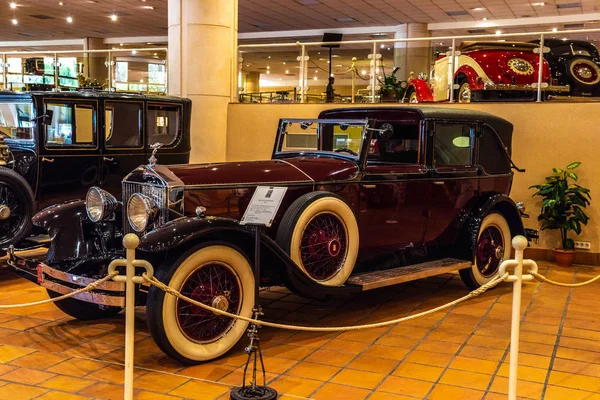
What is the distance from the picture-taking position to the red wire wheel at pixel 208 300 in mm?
3883

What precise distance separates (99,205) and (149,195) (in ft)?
1.43

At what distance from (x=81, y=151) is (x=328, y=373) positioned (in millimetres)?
3873

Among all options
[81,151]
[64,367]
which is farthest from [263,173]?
[81,151]

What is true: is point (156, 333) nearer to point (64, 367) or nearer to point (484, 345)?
point (64, 367)

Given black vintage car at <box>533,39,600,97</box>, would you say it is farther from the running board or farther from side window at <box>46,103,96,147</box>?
side window at <box>46,103,96,147</box>

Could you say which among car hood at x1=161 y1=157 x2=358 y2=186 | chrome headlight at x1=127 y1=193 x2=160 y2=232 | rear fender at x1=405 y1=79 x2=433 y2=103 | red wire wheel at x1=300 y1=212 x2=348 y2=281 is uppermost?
rear fender at x1=405 y1=79 x2=433 y2=103

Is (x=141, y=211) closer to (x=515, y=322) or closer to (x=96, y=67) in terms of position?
(x=515, y=322)

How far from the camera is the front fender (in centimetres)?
469

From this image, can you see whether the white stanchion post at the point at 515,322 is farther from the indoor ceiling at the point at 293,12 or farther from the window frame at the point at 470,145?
the indoor ceiling at the point at 293,12

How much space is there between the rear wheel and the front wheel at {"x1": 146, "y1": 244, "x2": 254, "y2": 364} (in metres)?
2.71

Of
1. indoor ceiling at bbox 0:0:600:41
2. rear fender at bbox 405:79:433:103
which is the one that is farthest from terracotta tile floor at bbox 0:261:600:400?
indoor ceiling at bbox 0:0:600:41

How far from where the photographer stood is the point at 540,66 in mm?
7770

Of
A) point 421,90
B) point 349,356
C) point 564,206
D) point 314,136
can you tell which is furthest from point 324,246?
point 421,90

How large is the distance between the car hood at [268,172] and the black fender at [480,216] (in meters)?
1.43
